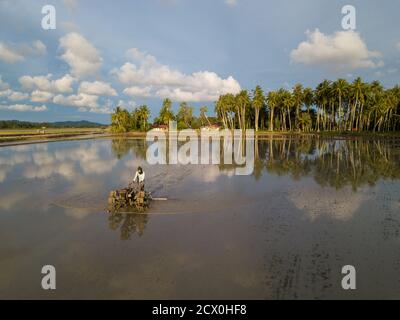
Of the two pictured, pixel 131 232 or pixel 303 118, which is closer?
pixel 131 232

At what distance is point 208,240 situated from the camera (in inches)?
415

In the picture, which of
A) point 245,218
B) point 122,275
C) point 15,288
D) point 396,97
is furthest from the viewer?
point 396,97

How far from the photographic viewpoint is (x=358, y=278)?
26.3ft

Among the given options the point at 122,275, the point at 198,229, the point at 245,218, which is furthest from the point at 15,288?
the point at 245,218

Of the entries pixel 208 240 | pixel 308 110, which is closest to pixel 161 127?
pixel 308 110

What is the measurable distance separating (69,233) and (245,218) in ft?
22.5

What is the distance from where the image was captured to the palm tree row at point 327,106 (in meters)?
78.6

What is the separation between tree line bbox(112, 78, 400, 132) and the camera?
7919cm

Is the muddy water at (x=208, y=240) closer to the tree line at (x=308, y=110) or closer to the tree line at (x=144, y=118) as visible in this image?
the tree line at (x=308, y=110)

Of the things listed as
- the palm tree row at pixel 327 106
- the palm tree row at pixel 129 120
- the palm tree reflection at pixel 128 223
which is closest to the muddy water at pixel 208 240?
the palm tree reflection at pixel 128 223

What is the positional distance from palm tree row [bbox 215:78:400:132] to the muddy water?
67377 millimetres
